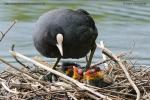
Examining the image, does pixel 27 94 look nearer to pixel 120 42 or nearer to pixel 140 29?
pixel 120 42

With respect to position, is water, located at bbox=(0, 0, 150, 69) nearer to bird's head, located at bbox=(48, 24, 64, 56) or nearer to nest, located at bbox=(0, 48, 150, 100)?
nest, located at bbox=(0, 48, 150, 100)

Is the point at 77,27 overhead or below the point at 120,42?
overhead

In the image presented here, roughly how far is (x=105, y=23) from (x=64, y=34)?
7.48 metres

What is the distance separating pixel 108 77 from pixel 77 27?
28.7 inches

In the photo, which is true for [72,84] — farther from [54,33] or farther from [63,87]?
[54,33]

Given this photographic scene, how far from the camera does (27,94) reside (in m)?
9.13

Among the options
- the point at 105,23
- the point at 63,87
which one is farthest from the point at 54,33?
the point at 105,23

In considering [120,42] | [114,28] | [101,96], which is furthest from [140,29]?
[101,96]

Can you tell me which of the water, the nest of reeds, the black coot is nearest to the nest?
the nest of reeds

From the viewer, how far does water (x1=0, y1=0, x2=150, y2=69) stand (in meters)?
14.1

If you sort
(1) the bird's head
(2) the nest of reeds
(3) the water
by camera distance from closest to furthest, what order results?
(2) the nest of reeds
(1) the bird's head
(3) the water

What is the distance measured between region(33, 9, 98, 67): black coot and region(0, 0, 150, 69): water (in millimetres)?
2519

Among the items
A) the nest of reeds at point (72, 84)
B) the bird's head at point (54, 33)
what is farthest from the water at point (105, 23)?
the bird's head at point (54, 33)

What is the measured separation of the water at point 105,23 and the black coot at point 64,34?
252 cm
